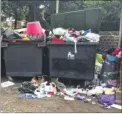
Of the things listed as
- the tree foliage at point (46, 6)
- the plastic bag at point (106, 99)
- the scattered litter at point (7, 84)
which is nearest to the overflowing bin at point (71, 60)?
the plastic bag at point (106, 99)

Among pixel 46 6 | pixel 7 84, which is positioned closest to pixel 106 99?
pixel 7 84

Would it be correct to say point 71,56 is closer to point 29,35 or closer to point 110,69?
point 110,69

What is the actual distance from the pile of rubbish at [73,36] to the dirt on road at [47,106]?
4.27ft

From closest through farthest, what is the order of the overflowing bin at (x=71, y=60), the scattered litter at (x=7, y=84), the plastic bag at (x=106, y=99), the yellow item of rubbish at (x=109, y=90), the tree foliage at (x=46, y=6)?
the plastic bag at (x=106, y=99) → the yellow item of rubbish at (x=109, y=90) → the overflowing bin at (x=71, y=60) → the scattered litter at (x=7, y=84) → the tree foliage at (x=46, y=6)

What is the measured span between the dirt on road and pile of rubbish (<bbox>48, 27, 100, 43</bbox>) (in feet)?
4.27

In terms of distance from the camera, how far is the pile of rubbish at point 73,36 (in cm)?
544

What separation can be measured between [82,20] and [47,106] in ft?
8.21

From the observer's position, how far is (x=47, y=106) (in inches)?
169

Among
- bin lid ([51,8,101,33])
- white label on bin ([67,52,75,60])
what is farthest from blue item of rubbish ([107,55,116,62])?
white label on bin ([67,52,75,60])

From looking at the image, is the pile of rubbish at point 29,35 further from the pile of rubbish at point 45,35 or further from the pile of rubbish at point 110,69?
the pile of rubbish at point 110,69

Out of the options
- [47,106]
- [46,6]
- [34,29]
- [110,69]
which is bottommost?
[47,106]

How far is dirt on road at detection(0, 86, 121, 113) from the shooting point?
13.6 feet

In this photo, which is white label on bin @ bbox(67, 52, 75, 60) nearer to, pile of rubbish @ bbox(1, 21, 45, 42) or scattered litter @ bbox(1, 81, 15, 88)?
pile of rubbish @ bbox(1, 21, 45, 42)

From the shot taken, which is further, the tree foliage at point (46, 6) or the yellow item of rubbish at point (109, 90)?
the tree foliage at point (46, 6)
